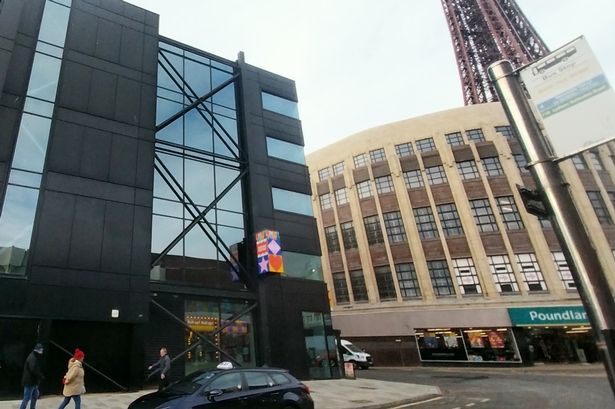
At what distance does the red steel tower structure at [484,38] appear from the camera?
190 feet

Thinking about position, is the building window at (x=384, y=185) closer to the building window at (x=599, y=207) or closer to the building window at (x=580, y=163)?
the building window at (x=580, y=163)

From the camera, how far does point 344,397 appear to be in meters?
14.6

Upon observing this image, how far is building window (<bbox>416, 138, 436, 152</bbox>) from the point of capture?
36.9 metres

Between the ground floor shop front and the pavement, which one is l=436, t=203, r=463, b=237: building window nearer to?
the ground floor shop front

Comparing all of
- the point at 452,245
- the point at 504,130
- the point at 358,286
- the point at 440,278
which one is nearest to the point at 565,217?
the point at 440,278

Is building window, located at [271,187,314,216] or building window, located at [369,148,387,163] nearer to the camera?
building window, located at [271,187,314,216]

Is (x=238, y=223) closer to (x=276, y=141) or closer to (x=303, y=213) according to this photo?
(x=303, y=213)

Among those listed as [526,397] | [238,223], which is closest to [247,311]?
[238,223]

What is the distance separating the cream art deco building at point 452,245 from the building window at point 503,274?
76 mm

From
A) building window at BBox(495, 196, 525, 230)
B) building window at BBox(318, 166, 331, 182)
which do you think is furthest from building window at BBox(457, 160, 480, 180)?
building window at BBox(318, 166, 331, 182)

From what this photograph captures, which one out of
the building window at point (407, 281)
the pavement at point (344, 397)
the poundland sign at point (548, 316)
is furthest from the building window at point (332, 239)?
the pavement at point (344, 397)

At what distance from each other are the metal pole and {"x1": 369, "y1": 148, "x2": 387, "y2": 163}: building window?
3499 centimetres

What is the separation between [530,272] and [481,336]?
21.4ft

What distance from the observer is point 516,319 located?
28609mm
